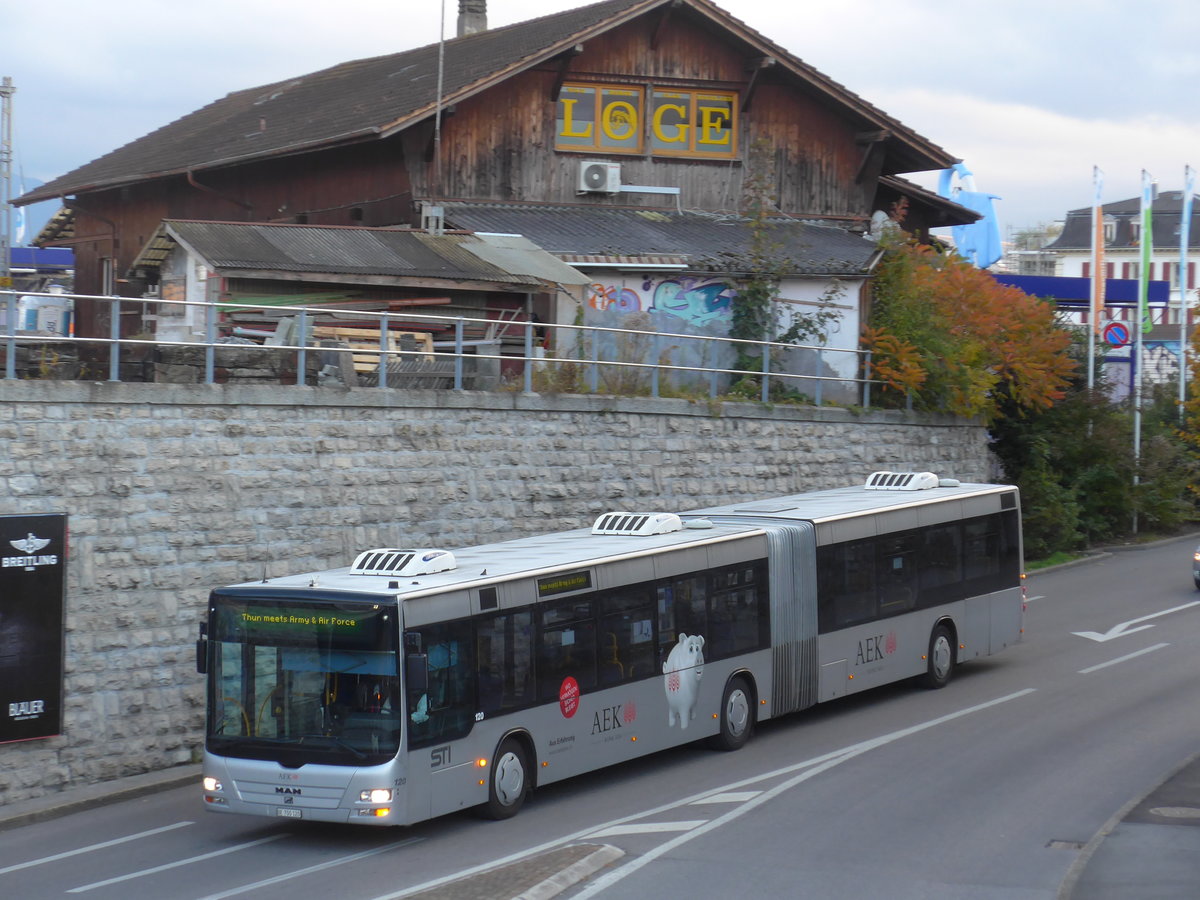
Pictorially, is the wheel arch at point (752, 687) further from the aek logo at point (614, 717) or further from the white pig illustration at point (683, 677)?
the aek logo at point (614, 717)

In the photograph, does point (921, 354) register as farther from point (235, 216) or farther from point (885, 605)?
point (235, 216)

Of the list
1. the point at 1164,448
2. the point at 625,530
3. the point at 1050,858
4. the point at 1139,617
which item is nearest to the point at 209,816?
the point at 625,530

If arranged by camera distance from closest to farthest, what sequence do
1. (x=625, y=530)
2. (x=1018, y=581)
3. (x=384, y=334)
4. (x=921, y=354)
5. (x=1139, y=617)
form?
(x=625, y=530), (x=384, y=334), (x=1018, y=581), (x=1139, y=617), (x=921, y=354)

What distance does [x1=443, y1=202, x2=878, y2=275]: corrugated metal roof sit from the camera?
26.6 m

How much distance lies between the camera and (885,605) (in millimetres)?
18703

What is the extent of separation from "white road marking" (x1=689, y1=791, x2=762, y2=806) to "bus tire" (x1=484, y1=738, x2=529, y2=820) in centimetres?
164

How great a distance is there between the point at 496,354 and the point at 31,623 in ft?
27.3

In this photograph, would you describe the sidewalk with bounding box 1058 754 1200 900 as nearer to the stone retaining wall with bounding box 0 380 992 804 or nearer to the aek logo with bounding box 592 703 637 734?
the aek logo with bounding box 592 703 637 734

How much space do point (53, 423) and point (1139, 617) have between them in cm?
1857

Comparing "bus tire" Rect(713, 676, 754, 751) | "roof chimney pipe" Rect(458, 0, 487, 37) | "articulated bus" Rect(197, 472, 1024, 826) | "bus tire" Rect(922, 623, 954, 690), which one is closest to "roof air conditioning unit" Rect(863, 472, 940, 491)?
→ "articulated bus" Rect(197, 472, 1024, 826)

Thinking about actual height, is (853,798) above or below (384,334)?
below

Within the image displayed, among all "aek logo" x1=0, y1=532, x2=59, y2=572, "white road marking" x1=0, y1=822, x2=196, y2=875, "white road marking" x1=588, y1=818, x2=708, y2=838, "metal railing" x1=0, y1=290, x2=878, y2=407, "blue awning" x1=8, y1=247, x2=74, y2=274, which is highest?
"blue awning" x1=8, y1=247, x2=74, y2=274

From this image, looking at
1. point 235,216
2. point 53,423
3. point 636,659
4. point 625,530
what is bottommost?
point 636,659

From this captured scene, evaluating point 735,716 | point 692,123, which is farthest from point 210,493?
point 692,123
